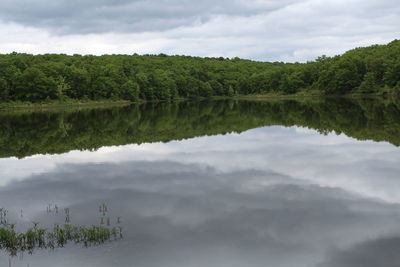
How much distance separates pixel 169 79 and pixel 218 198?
445ft

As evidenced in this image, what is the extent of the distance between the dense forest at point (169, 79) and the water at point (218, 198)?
75.5 metres

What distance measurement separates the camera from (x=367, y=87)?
112625 millimetres

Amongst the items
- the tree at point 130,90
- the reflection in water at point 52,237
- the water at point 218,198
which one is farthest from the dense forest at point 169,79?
the reflection in water at point 52,237

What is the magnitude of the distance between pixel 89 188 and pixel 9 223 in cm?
477

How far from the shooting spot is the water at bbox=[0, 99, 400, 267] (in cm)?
1016

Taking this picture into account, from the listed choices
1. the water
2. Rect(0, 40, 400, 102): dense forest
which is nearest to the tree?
Rect(0, 40, 400, 102): dense forest

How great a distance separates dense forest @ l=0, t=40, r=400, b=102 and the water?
7553 cm

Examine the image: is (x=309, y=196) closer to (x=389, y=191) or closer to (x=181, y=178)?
(x=389, y=191)

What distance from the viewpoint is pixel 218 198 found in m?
15.1

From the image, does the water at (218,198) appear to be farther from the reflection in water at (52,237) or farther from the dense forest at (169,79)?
the dense forest at (169,79)

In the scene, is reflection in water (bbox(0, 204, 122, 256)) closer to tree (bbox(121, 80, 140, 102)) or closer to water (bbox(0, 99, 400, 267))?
water (bbox(0, 99, 400, 267))

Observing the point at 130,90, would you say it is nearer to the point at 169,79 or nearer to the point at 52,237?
the point at 169,79

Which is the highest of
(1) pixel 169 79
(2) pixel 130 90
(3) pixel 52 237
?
(1) pixel 169 79

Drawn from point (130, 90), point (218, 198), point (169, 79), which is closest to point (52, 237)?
point (218, 198)
